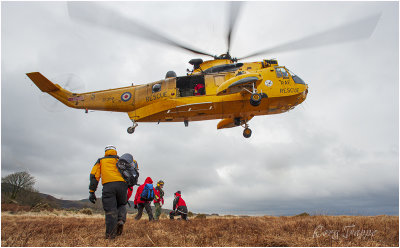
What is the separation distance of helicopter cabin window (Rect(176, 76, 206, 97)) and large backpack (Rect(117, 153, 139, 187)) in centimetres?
861

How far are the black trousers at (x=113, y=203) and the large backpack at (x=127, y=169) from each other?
0.15m

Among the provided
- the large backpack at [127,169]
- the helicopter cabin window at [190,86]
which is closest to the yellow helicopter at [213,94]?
the helicopter cabin window at [190,86]

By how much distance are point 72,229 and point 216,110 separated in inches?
358

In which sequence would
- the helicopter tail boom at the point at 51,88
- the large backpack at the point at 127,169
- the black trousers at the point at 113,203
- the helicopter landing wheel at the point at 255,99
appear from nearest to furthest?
the black trousers at the point at 113,203 → the large backpack at the point at 127,169 → the helicopter landing wheel at the point at 255,99 → the helicopter tail boom at the point at 51,88

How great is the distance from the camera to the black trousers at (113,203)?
A: 17.7 ft

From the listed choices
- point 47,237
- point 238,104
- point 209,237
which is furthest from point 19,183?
point 209,237

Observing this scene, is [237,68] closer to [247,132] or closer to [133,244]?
[247,132]

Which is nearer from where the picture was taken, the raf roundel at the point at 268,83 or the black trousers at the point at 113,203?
the black trousers at the point at 113,203

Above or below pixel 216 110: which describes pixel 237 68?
above

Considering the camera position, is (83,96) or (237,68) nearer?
(237,68)

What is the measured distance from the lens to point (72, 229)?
6.43 meters

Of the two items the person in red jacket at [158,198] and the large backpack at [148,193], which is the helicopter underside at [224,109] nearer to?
the person in red jacket at [158,198]

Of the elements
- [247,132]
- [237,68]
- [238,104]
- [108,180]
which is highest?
[237,68]

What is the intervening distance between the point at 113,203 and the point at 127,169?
738 millimetres
